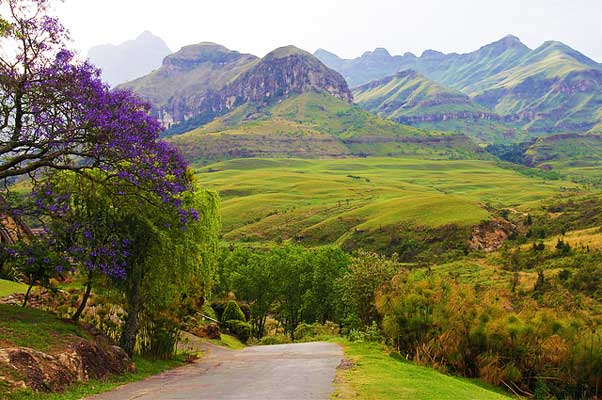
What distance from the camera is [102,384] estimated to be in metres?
18.4

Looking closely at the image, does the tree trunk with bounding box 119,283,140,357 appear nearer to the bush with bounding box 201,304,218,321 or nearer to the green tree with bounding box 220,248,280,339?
the bush with bounding box 201,304,218,321

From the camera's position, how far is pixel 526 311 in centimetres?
2834

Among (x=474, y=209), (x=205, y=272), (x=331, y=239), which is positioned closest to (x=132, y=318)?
(x=205, y=272)

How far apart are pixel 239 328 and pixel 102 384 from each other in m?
35.4

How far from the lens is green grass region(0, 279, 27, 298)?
95.0 ft

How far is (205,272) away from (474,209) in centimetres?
14576

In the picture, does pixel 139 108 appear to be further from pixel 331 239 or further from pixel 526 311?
pixel 331 239

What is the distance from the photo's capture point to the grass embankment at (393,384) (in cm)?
1579

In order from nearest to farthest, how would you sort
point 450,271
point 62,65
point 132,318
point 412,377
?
point 412,377, point 62,65, point 132,318, point 450,271

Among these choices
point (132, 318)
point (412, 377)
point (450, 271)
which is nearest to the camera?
point (412, 377)

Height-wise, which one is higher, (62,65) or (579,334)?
(62,65)

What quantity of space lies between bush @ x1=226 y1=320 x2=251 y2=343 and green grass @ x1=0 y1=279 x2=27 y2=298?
2350cm

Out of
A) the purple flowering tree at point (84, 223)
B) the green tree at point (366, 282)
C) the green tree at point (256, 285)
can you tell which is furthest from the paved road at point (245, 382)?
the green tree at point (256, 285)

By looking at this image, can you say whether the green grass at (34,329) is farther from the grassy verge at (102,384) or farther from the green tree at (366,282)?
the green tree at (366,282)
